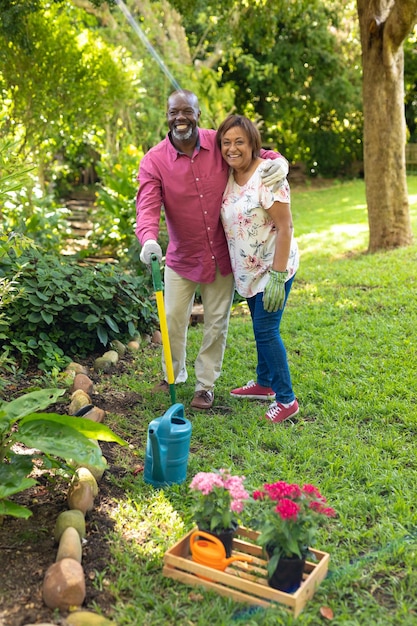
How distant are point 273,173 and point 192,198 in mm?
487

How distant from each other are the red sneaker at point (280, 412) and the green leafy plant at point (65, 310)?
1436mm

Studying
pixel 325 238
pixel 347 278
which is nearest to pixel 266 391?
pixel 347 278

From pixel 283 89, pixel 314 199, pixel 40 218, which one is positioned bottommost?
pixel 314 199

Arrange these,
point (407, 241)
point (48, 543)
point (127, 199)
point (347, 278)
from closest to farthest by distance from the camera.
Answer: point (48, 543) → point (347, 278) → point (407, 241) → point (127, 199)

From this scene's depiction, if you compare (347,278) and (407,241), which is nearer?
(347,278)

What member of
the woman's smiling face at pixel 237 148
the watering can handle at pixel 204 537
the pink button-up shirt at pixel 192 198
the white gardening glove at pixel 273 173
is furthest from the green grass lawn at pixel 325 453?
the woman's smiling face at pixel 237 148

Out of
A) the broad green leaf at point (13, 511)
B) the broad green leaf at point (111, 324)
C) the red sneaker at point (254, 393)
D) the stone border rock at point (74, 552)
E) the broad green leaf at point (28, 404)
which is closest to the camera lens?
the stone border rock at point (74, 552)

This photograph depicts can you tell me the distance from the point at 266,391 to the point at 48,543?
186cm

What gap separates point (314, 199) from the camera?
15828mm

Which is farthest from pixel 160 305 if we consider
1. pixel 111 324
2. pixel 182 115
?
pixel 111 324

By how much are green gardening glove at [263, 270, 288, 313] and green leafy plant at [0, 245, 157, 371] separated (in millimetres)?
1514

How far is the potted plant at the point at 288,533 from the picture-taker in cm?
228

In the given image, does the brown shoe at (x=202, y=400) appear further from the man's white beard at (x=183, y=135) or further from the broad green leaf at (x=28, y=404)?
the man's white beard at (x=183, y=135)

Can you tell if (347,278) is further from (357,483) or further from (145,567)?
(145,567)
